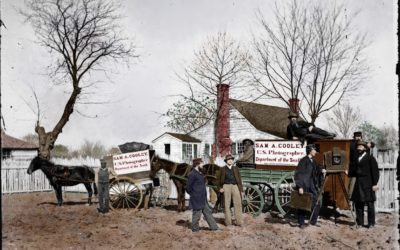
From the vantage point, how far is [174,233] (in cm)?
898

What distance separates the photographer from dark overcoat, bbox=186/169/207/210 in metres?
9.02

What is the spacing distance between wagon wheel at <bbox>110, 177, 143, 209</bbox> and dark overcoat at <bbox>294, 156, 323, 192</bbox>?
519 cm

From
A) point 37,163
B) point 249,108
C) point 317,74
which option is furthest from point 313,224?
point 249,108

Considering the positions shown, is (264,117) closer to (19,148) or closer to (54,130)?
(54,130)

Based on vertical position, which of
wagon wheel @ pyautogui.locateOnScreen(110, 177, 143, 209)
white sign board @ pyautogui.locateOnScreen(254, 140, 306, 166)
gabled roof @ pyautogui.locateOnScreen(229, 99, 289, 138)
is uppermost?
gabled roof @ pyautogui.locateOnScreen(229, 99, 289, 138)

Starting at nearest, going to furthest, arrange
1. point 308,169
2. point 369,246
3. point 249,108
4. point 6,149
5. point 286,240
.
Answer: point 369,246 → point 286,240 → point 308,169 → point 249,108 → point 6,149

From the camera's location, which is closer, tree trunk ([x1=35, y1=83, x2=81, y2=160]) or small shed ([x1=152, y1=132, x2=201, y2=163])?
tree trunk ([x1=35, y1=83, x2=81, y2=160])

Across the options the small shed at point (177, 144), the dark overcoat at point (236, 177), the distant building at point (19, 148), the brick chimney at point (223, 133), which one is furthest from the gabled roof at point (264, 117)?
the distant building at point (19, 148)

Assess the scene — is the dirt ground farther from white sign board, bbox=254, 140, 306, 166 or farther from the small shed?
the small shed

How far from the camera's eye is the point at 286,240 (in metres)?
8.31

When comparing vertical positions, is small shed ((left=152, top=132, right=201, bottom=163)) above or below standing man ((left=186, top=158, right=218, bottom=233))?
above

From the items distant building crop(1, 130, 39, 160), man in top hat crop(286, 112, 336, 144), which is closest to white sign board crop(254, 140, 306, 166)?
man in top hat crop(286, 112, 336, 144)

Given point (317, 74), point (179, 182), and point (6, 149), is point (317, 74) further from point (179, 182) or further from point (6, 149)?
point (6, 149)

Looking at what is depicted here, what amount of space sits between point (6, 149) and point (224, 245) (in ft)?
103
